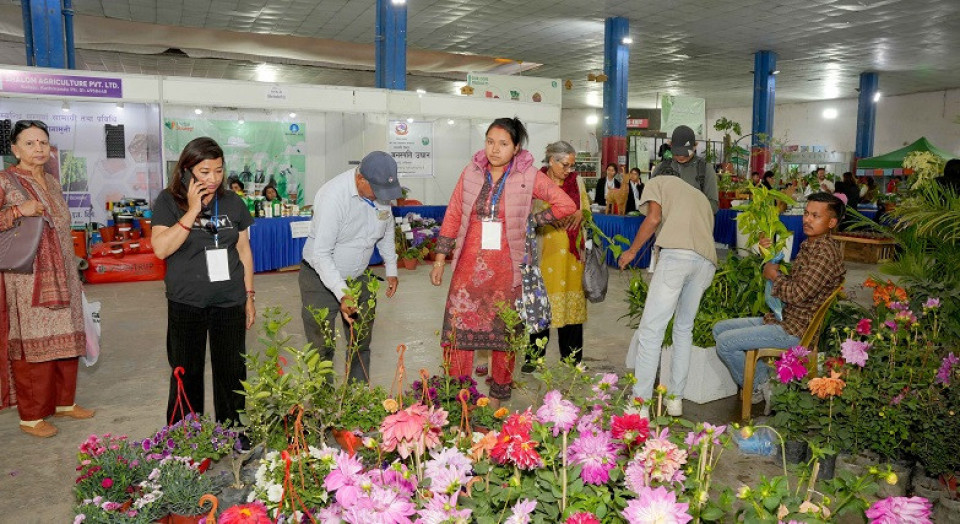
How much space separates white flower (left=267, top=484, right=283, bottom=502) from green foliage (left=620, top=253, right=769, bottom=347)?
9.42 feet

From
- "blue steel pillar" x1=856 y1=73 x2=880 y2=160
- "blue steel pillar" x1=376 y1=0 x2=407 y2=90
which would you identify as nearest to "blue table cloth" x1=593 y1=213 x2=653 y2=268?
"blue steel pillar" x1=376 y1=0 x2=407 y2=90

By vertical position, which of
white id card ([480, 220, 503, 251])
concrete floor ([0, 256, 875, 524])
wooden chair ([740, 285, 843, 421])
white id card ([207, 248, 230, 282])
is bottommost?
concrete floor ([0, 256, 875, 524])

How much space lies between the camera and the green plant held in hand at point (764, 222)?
12.5 ft

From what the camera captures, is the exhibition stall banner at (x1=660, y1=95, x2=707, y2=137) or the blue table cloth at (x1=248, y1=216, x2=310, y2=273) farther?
the exhibition stall banner at (x1=660, y1=95, x2=707, y2=137)

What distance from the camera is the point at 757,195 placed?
12.6 feet

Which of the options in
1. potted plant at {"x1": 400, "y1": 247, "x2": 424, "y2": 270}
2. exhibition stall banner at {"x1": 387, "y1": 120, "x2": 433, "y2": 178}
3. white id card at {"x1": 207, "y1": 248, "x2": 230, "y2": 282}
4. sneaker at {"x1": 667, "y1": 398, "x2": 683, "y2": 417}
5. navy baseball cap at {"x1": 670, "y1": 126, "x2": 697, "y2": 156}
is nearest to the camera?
sneaker at {"x1": 667, "y1": 398, "x2": 683, "y2": 417}

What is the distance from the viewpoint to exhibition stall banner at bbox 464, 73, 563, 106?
9938 millimetres

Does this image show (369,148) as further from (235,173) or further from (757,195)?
(757,195)

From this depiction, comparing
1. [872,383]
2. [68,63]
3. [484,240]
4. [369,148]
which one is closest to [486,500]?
[484,240]

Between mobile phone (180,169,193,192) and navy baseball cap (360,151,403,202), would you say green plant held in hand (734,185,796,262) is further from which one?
Answer: mobile phone (180,169,193,192)

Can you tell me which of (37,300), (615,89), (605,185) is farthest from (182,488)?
(615,89)

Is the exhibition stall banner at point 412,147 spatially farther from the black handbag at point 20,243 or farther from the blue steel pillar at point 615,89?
the black handbag at point 20,243

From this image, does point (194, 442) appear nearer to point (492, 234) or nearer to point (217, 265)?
point (217, 265)

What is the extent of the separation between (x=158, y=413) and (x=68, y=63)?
652 centimetres
